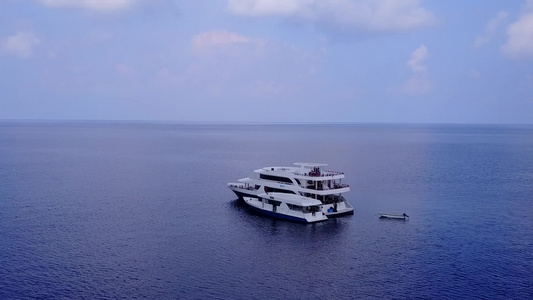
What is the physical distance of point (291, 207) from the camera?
309 feet

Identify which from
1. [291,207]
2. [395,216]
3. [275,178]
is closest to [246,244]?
[291,207]

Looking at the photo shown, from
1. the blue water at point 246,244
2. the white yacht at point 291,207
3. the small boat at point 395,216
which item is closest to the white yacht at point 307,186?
the white yacht at point 291,207

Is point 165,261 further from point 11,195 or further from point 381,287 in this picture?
point 11,195

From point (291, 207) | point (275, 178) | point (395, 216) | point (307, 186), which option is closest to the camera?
point (395, 216)

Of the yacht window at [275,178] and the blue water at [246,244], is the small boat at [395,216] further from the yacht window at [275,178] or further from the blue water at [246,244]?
the yacht window at [275,178]

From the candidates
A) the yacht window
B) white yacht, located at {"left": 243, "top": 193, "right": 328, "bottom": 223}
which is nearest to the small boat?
white yacht, located at {"left": 243, "top": 193, "right": 328, "bottom": 223}

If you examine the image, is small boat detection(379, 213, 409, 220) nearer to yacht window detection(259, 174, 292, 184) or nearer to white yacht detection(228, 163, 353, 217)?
white yacht detection(228, 163, 353, 217)

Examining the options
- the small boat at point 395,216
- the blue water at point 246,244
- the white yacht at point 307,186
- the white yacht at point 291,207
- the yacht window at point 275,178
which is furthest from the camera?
the yacht window at point 275,178

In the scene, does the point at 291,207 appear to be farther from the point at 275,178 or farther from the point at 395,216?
the point at 395,216

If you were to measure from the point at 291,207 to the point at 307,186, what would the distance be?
8030mm

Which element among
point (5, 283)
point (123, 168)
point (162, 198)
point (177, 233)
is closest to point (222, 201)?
point (162, 198)

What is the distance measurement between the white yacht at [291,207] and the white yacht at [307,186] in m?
3.26

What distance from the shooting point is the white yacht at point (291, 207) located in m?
91.4

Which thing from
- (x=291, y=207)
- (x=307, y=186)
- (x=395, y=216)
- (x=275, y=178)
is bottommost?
(x=395, y=216)
